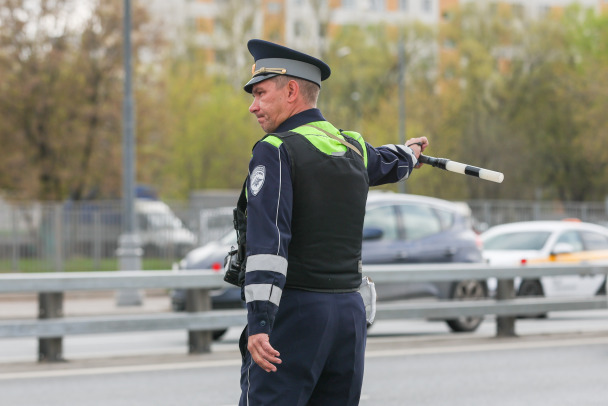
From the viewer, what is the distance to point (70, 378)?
8.86 m

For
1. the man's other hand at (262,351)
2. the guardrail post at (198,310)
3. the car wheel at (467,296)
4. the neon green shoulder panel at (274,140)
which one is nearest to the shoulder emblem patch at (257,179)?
the neon green shoulder panel at (274,140)

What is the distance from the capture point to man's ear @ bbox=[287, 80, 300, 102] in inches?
162

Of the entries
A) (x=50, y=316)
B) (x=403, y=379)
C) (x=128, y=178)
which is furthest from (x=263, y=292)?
(x=128, y=178)

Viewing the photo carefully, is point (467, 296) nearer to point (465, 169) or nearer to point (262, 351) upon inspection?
point (465, 169)

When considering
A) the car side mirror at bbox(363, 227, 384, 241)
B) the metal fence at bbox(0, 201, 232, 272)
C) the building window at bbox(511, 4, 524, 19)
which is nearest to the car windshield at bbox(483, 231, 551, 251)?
the car side mirror at bbox(363, 227, 384, 241)

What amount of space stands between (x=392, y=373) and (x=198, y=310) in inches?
80.1

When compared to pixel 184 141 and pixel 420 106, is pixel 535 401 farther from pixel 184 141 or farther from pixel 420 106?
pixel 420 106

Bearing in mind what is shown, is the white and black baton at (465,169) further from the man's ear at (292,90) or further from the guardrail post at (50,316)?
the guardrail post at (50,316)

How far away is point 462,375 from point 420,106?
41.5 metres

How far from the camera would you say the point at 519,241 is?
16.6 m

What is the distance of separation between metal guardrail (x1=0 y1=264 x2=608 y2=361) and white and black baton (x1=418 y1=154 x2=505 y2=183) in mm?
5468

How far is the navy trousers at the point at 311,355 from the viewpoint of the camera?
3.94 meters

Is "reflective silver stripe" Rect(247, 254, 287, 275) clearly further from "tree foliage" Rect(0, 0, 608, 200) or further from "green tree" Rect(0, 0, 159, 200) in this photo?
"tree foliage" Rect(0, 0, 608, 200)

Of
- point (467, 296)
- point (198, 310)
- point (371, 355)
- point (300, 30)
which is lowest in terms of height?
point (371, 355)
